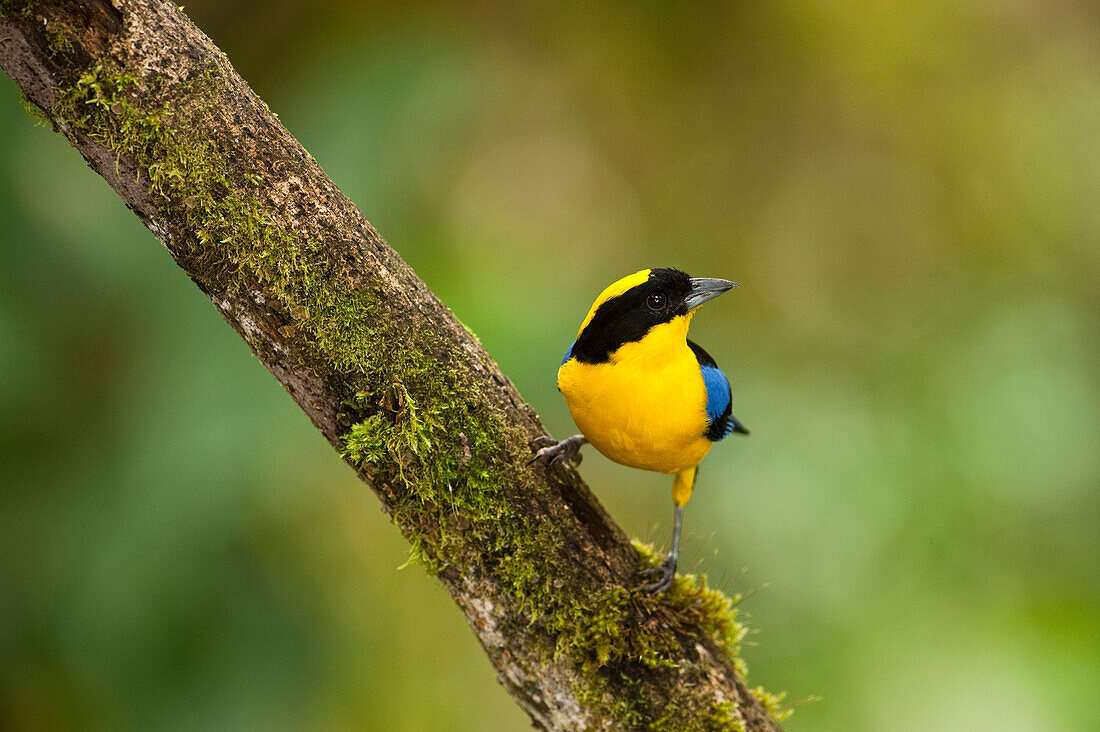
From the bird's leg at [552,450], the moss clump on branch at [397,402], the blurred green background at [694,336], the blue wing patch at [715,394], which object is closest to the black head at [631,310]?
the blue wing patch at [715,394]

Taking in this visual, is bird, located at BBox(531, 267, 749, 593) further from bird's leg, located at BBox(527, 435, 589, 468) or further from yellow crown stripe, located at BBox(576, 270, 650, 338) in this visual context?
bird's leg, located at BBox(527, 435, 589, 468)

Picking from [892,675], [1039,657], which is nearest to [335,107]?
[892,675]

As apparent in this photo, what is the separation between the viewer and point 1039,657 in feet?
14.5

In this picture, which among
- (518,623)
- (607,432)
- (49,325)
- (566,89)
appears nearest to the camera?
(518,623)

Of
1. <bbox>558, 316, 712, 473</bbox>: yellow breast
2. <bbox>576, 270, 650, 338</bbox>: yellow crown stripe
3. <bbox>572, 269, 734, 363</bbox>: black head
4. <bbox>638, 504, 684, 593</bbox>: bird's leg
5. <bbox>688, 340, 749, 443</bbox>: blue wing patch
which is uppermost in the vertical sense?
<bbox>576, 270, 650, 338</bbox>: yellow crown stripe

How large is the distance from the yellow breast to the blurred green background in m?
0.43

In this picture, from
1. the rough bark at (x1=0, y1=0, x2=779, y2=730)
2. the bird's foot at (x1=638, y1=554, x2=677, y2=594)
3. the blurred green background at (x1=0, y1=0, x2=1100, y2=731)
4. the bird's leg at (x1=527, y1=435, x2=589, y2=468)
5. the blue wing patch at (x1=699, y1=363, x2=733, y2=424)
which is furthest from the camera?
the blurred green background at (x1=0, y1=0, x2=1100, y2=731)

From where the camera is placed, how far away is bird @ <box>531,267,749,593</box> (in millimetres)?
2869

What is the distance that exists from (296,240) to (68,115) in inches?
21.6

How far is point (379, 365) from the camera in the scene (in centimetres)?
226

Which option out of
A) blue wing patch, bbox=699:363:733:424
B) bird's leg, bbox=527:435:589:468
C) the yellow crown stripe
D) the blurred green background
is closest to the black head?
the yellow crown stripe

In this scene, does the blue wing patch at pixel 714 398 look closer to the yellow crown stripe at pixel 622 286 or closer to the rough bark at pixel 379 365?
the yellow crown stripe at pixel 622 286

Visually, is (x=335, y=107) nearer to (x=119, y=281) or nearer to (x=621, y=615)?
(x=119, y=281)

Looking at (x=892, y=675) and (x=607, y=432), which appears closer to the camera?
(x=607, y=432)
